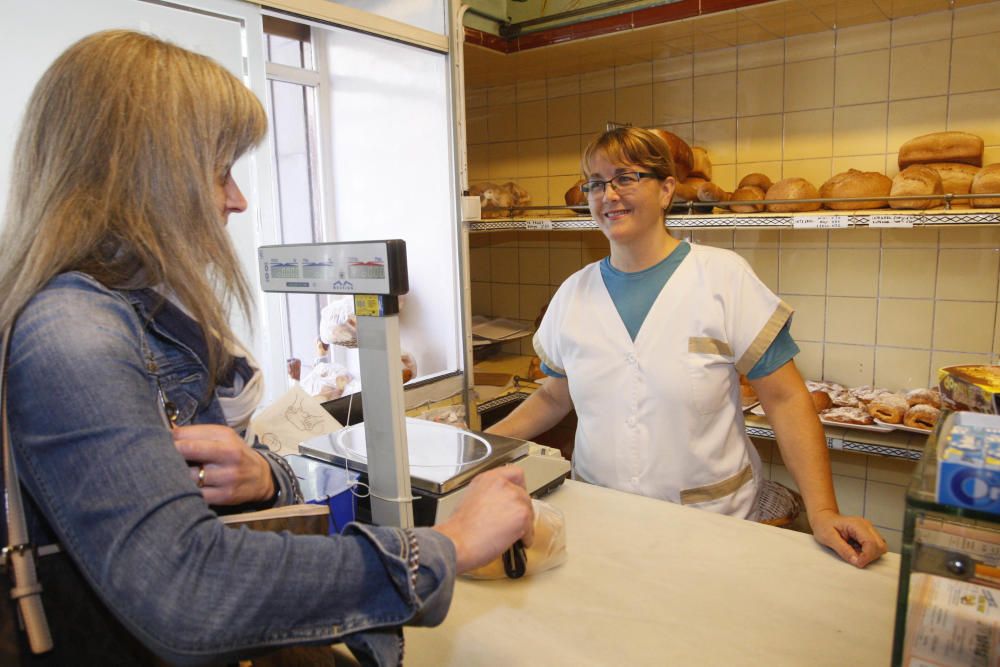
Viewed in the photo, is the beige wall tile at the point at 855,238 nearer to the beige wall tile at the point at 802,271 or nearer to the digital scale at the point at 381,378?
the beige wall tile at the point at 802,271

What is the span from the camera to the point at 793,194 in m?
2.28

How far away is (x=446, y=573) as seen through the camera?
676 millimetres

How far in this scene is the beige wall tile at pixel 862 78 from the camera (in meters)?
2.38

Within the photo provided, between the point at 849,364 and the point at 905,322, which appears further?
the point at 849,364

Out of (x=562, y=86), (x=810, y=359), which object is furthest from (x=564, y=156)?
(x=810, y=359)

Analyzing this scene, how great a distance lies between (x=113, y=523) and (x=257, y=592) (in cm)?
12

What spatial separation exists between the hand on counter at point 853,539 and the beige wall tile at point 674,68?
2.03 meters

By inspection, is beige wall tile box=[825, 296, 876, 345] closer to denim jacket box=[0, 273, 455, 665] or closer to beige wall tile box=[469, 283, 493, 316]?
beige wall tile box=[469, 283, 493, 316]

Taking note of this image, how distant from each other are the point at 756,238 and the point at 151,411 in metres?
2.49

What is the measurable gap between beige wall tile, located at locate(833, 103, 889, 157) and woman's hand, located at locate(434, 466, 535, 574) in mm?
2184

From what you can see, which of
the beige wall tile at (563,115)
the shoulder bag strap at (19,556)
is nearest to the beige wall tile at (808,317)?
the beige wall tile at (563,115)

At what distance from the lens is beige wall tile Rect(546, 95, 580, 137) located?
3062mm

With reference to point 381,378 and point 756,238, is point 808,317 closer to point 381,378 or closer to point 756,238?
point 756,238

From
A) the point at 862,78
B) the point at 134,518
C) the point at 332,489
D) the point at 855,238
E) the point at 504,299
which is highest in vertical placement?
the point at 862,78
